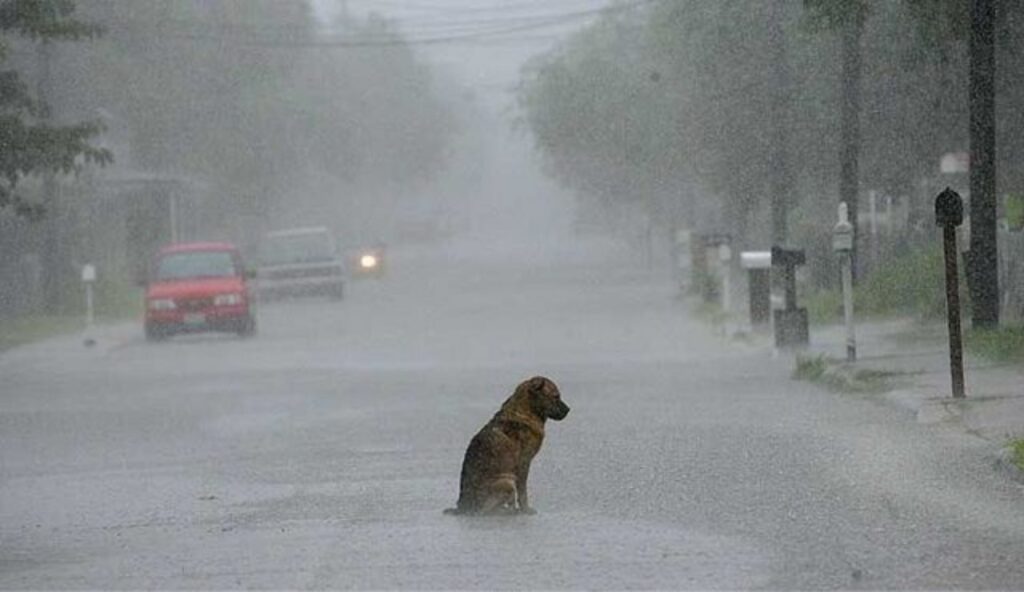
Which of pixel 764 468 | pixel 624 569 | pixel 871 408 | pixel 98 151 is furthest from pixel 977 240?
pixel 624 569

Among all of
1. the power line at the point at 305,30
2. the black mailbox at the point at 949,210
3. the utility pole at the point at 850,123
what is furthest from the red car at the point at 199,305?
the black mailbox at the point at 949,210

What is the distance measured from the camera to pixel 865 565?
10719 millimetres

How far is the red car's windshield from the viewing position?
137 ft

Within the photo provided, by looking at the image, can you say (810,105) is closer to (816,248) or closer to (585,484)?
(816,248)

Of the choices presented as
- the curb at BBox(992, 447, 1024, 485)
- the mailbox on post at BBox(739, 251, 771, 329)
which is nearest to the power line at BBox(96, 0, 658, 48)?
the mailbox on post at BBox(739, 251, 771, 329)

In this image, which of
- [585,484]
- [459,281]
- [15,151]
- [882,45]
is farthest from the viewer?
[459,281]

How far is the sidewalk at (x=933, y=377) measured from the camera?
17.5 metres

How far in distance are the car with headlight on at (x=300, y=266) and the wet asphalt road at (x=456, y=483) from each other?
82.9ft

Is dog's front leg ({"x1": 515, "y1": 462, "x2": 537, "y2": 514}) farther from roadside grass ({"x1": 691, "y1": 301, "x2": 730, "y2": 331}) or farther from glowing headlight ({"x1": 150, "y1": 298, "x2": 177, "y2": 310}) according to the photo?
glowing headlight ({"x1": 150, "y1": 298, "x2": 177, "y2": 310})

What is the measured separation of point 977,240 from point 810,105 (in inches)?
605

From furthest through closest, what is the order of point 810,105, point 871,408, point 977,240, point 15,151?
point 810,105 < point 15,151 < point 977,240 < point 871,408

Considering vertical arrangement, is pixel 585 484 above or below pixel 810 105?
below

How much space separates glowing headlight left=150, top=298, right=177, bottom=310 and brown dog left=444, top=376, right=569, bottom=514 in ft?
92.6

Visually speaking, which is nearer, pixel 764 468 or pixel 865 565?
pixel 865 565
